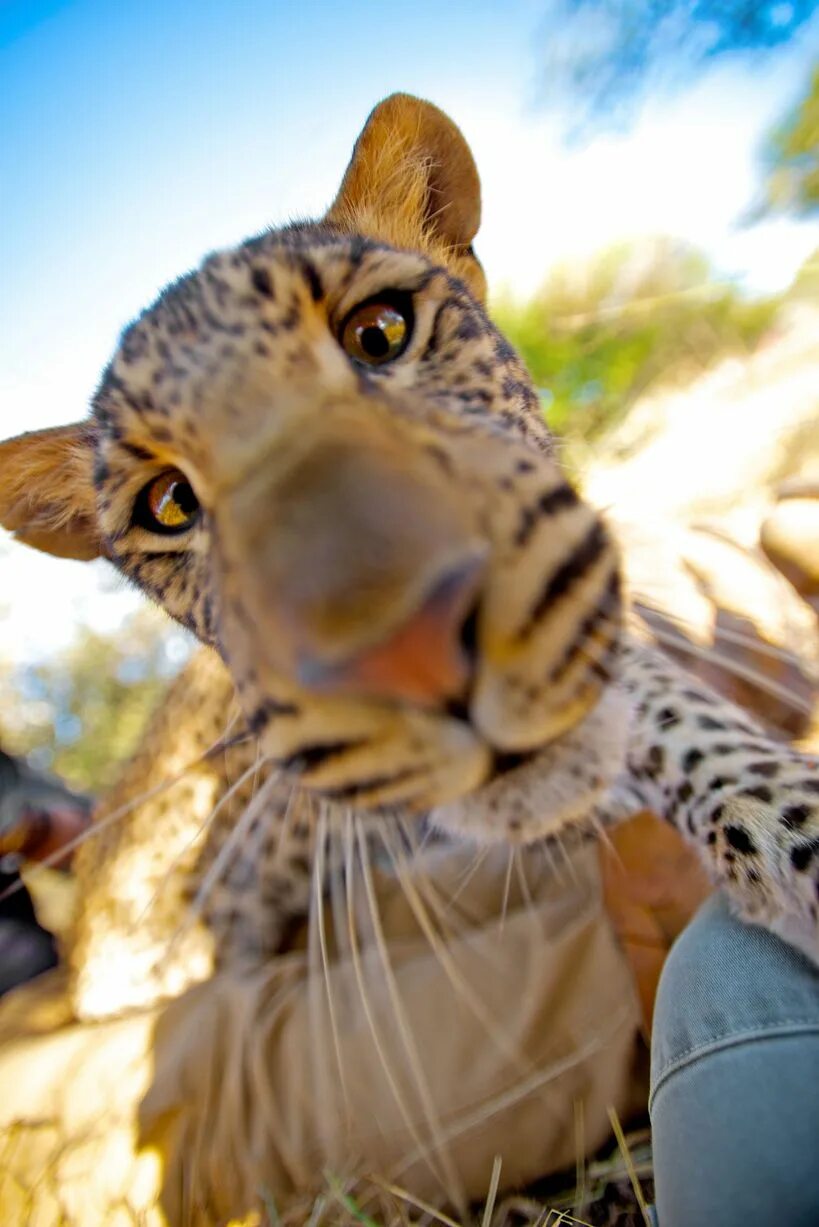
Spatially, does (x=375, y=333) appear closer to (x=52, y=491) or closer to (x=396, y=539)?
(x=396, y=539)

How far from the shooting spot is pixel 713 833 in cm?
149

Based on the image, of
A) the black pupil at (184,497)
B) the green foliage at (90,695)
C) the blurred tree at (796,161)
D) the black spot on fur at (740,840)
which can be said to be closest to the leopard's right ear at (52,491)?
the black pupil at (184,497)

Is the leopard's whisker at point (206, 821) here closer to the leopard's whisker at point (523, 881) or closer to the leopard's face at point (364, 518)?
the leopard's face at point (364, 518)

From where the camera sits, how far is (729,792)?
1498mm

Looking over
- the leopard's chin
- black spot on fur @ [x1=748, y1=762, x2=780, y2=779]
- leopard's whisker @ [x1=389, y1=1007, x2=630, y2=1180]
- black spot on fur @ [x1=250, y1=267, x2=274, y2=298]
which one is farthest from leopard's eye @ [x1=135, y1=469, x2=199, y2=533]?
leopard's whisker @ [x1=389, y1=1007, x2=630, y2=1180]

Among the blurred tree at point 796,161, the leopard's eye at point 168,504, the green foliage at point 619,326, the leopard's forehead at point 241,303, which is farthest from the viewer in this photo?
the green foliage at point 619,326

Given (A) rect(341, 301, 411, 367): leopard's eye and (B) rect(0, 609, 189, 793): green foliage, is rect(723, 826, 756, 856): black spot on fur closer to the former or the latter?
(A) rect(341, 301, 411, 367): leopard's eye

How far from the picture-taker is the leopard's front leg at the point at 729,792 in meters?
1.27

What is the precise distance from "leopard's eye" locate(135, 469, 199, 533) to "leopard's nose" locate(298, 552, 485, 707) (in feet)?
3.36

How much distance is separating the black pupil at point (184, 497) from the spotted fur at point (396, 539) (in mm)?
42

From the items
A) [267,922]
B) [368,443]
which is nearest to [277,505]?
[368,443]

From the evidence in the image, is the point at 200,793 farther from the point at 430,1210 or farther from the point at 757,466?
the point at 757,466

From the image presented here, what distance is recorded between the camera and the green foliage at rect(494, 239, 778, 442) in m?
14.3

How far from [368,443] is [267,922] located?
2.58 m
